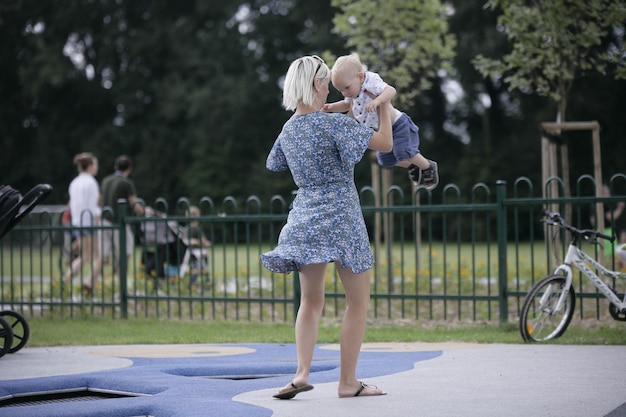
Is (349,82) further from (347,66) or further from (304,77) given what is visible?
(304,77)

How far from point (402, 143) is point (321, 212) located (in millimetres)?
752

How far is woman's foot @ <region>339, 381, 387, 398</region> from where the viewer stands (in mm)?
4797

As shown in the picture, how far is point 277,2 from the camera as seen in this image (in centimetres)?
3603

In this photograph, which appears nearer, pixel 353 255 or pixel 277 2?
pixel 353 255

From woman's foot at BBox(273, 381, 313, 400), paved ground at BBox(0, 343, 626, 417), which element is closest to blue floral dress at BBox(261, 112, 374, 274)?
woman's foot at BBox(273, 381, 313, 400)

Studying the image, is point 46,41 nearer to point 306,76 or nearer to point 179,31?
point 179,31

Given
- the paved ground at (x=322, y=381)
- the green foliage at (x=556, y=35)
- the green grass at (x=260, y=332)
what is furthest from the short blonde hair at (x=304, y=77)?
the green foliage at (x=556, y=35)

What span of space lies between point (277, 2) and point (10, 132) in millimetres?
11800

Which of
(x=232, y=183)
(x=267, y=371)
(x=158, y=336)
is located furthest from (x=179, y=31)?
(x=267, y=371)

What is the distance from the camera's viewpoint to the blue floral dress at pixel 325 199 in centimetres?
461

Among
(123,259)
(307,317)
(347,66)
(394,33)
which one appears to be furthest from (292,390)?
(394,33)

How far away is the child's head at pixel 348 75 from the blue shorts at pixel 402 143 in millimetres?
390

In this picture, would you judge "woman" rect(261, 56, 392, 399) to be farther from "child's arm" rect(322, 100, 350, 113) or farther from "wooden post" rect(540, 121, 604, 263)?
"wooden post" rect(540, 121, 604, 263)

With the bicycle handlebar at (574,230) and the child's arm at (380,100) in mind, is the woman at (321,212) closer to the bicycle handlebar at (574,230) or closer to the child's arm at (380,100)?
the child's arm at (380,100)
